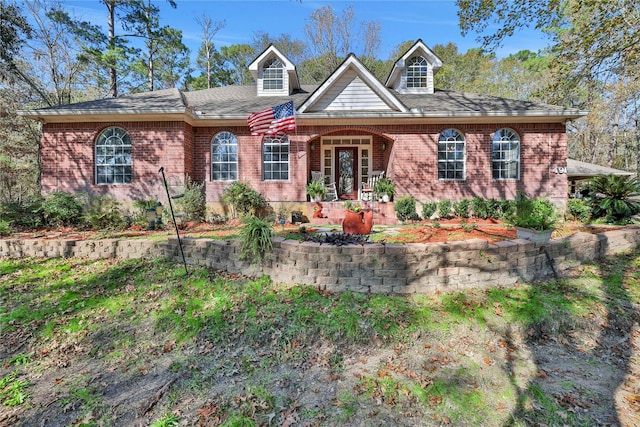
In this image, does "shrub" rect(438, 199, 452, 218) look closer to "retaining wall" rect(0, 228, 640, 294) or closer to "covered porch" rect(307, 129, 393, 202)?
"covered porch" rect(307, 129, 393, 202)

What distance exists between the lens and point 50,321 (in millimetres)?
4441

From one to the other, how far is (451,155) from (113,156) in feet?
38.9

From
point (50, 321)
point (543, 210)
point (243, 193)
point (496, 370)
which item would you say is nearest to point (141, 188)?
point (243, 193)

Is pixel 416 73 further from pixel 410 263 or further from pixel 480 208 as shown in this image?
pixel 410 263

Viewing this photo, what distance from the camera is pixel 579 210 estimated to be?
9.05 meters

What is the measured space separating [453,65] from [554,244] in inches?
1148

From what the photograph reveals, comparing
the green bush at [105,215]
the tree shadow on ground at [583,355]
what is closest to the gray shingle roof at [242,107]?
the green bush at [105,215]

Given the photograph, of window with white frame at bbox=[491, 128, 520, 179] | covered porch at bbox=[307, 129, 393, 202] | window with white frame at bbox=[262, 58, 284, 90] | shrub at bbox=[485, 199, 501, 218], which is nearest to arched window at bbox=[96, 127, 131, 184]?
window with white frame at bbox=[262, 58, 284, 90]

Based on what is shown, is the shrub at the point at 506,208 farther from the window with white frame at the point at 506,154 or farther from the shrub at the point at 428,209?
the shrub at the point at 428,209

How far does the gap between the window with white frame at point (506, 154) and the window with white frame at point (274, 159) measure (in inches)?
291

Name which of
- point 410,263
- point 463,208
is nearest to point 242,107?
point 463,208

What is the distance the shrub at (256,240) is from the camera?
5172 millimetres

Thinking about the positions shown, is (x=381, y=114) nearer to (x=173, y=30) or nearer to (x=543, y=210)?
(x=543, y=210)

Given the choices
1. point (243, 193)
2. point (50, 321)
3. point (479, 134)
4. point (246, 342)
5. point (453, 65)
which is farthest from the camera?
point (453, 65)
